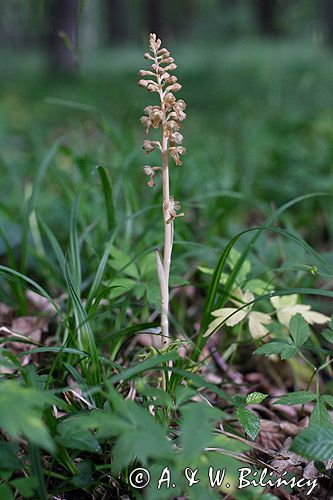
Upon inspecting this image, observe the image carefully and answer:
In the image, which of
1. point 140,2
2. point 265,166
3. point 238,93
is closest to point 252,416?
point 265,166

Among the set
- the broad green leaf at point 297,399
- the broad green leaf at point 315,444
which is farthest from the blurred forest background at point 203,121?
the broad green leaf at point 315,444

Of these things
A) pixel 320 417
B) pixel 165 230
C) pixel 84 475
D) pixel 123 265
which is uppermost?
pixel 165 230

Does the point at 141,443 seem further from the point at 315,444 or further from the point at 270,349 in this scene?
the point at 270,349

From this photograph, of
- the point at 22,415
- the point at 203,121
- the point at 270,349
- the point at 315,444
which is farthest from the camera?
the point at 203,121

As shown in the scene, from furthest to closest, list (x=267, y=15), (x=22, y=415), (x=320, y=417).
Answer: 1. (x=267, y=15)
2. (x=320, y=417)
3. (x=22, y=415)

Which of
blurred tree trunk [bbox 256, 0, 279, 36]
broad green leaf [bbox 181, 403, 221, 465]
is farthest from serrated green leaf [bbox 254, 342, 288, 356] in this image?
blurred tree trunk [bbox 256, 0, 279, 36]

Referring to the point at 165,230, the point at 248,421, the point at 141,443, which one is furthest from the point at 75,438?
the point at 165,230

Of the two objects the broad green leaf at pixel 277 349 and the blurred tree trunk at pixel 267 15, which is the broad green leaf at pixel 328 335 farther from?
the blurred tree trunk at pixel 267 15

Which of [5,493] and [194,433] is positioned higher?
[194,433]
